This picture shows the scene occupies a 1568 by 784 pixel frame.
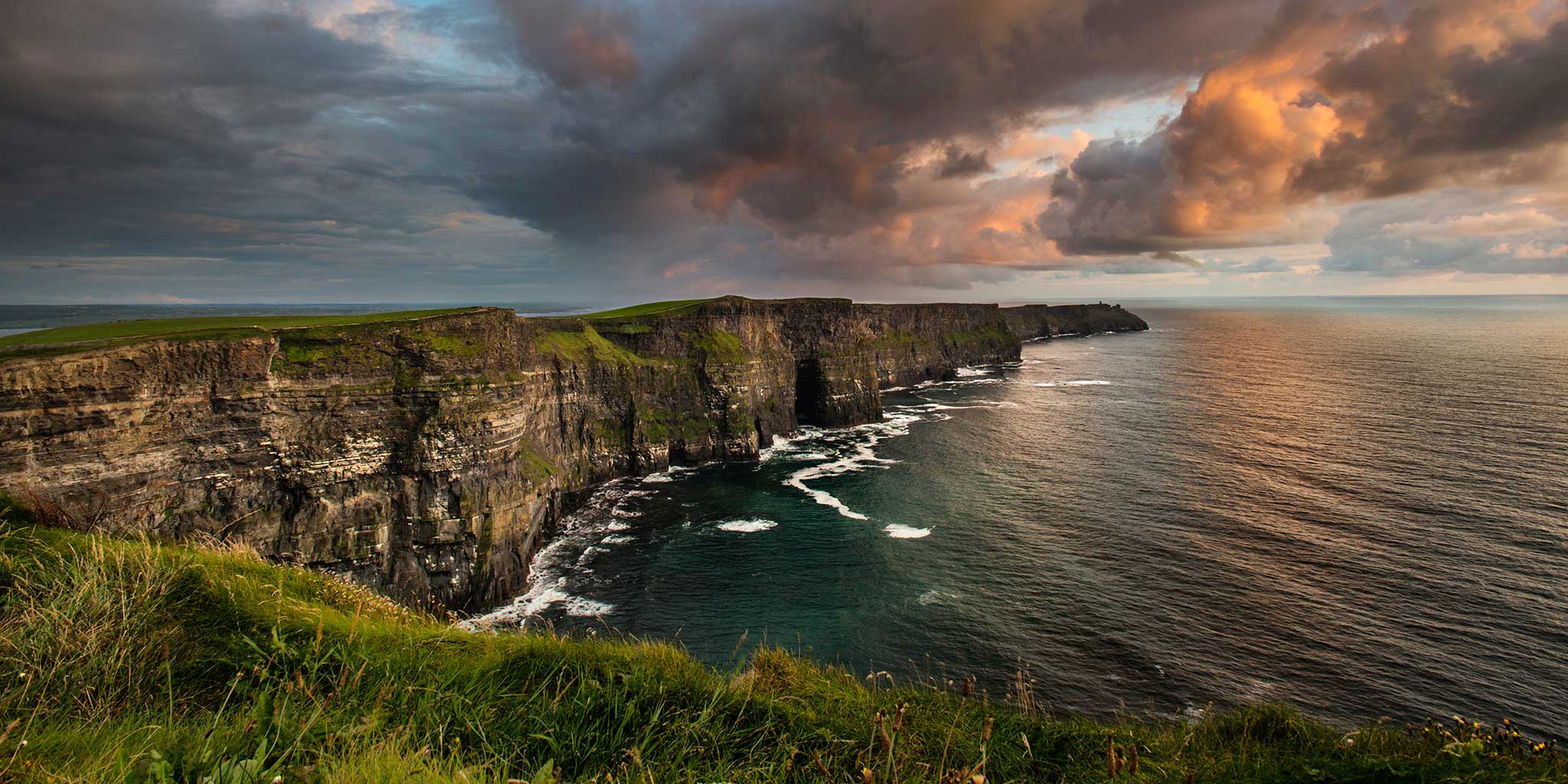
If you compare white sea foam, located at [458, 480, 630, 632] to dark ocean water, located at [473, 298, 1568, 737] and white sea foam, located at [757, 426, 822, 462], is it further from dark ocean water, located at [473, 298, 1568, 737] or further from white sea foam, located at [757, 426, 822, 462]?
white sea foam, located at [757, 426, 822, 462]

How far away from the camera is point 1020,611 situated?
35531mm

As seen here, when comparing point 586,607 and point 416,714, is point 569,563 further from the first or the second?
point 416,714

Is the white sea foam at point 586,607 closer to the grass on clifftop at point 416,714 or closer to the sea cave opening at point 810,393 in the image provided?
the grass on clifftop at point 416,714

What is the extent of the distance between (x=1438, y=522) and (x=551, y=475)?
66.4 m

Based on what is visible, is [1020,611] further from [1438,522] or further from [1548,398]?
[1548,398]

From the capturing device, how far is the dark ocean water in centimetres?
2961

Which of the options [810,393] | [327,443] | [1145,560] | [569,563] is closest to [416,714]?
[327,443]

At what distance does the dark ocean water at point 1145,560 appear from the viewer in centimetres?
2961

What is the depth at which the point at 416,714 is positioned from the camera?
20.6 feet

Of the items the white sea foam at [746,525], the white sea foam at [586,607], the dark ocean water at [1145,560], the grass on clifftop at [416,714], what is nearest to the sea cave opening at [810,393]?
the dark ocean water at [1145,560]

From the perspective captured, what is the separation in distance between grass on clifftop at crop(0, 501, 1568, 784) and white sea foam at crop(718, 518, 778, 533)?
135 ft

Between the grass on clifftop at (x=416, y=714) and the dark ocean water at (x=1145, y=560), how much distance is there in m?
16.8

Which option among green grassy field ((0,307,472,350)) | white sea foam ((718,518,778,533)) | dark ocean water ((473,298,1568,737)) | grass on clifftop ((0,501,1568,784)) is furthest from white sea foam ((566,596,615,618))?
grass on clifftop ((0,501,1568,784))

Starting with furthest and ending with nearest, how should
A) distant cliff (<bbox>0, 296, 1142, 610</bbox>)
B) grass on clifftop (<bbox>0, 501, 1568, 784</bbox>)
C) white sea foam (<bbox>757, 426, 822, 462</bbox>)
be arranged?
white sea foam (<bbox>757, 426, 822, 462</bbox>) < distant cliff (<bbox>0, 296, 1142, 610</bbox>) < grass on clifftop (<bbox>0, 501, 1568, 784</bbox>)
